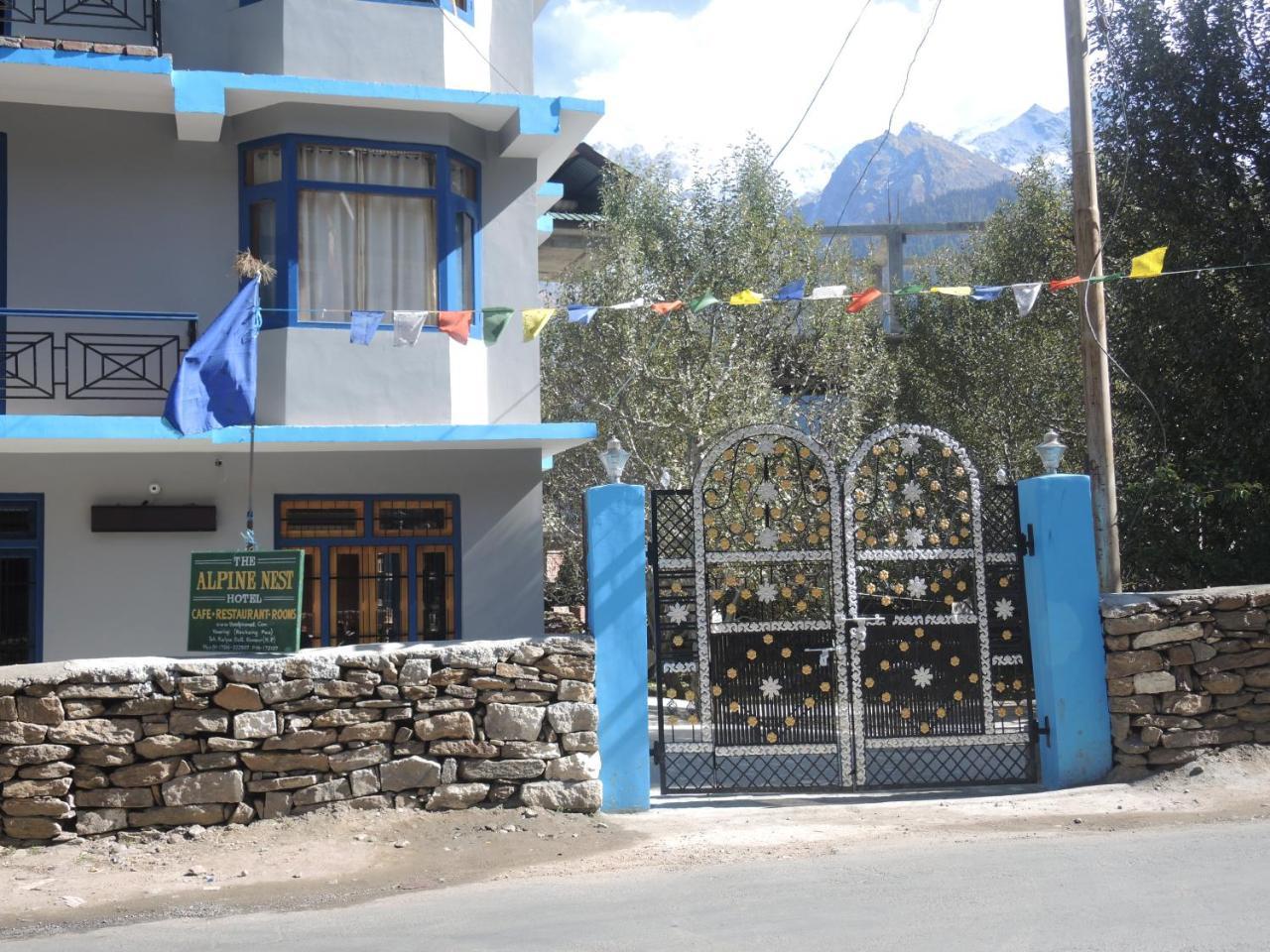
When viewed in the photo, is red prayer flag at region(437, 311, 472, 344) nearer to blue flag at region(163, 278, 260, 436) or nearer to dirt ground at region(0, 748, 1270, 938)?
blue flag at region(163, 278, 260, 436)

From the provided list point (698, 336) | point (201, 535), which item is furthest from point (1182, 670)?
point (698, 336)

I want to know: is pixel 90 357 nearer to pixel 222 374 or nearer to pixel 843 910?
pixel 222 374

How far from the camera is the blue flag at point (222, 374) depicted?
9.59 m

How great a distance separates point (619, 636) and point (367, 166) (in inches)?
231

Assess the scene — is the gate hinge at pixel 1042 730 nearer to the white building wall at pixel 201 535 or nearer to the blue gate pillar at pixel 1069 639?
the blue gate pillar at pixel 1069 639

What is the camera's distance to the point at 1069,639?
10297 mm

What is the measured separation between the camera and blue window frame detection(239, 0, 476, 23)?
12719mm

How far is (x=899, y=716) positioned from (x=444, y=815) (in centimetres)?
381

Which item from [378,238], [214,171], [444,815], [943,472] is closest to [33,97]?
[214,171]

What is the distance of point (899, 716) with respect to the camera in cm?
1035

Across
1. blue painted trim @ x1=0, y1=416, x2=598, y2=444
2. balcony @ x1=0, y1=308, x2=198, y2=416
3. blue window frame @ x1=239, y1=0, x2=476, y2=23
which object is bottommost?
blue painted trim @ x1=0, y1=416, x2=598, y2=444

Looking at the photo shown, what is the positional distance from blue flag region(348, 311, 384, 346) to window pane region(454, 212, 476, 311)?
5.56ft

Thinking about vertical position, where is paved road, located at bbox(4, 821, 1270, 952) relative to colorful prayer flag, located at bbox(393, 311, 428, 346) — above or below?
below

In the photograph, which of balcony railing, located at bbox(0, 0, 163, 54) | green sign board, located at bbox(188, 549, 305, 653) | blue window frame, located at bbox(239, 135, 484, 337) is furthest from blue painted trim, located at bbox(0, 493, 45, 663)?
balcony railing, located at bbox(0, 0, 163, 54)
